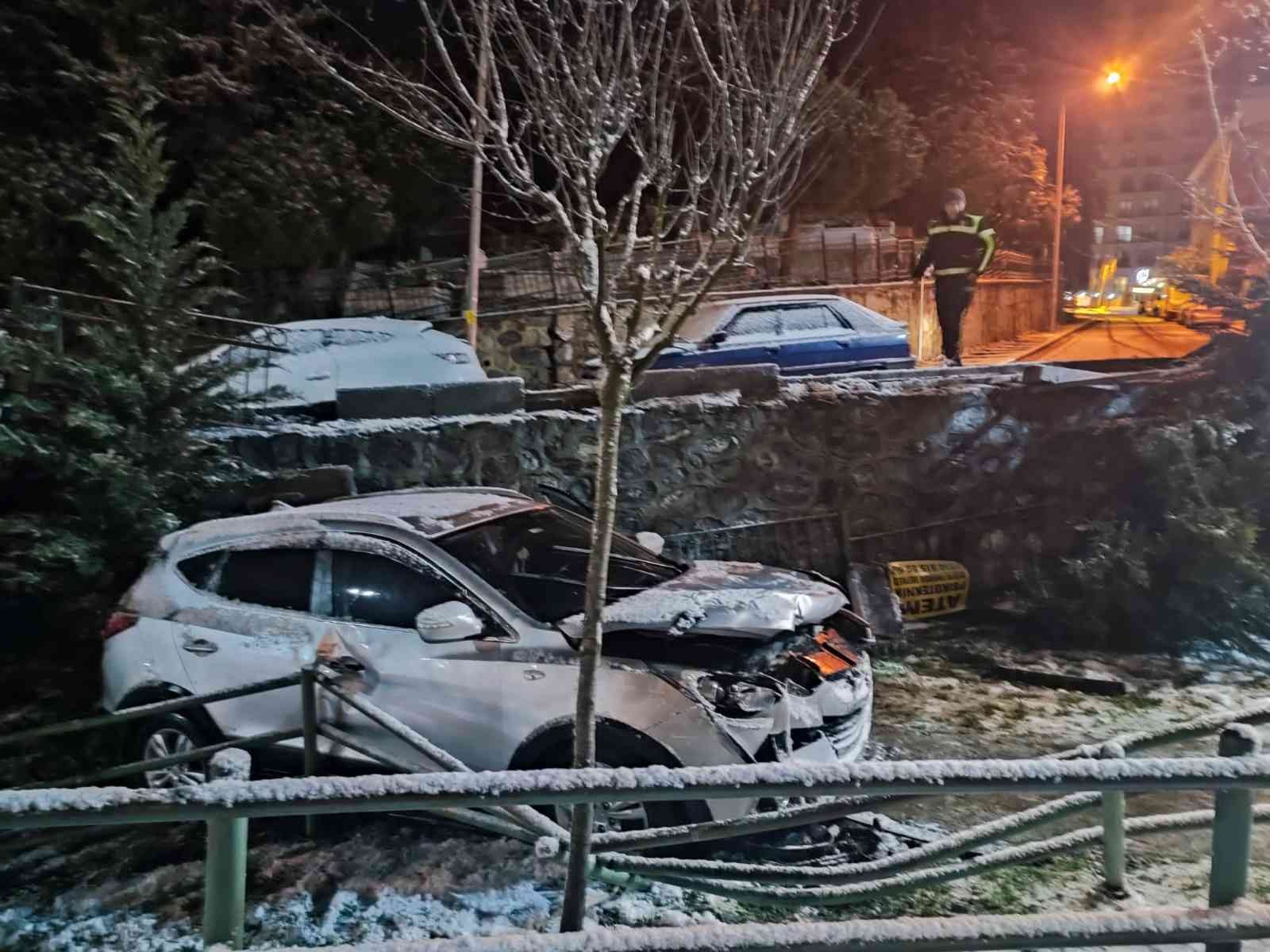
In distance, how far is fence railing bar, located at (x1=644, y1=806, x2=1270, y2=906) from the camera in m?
2.81

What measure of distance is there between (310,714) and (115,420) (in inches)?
114

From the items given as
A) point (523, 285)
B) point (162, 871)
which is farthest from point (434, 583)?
point (523, 285)

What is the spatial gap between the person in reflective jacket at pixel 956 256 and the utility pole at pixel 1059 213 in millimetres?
8500

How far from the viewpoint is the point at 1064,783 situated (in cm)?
187

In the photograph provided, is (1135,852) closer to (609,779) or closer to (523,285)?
(609,779)

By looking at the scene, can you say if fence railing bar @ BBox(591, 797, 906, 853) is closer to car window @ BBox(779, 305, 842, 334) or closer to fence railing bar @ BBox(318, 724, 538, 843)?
fence railing bar @ BBox(318, 724, 538, 843)

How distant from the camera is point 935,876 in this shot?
284cm

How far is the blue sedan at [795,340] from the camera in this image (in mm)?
9250

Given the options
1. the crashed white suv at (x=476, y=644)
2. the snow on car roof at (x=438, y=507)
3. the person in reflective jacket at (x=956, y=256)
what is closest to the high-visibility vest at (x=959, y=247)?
the person in reflective jacket at (x=956, y=256)

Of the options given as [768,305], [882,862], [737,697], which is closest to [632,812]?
[737,697]

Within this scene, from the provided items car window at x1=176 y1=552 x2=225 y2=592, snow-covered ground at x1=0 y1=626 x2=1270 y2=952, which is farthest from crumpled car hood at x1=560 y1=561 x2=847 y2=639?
car window at x1=176 y1=552 x2=225 y2=592

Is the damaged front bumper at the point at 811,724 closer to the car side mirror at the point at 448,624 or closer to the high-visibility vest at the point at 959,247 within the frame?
the car side mirror at the point at 448,624

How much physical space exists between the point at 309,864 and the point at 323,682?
2.77 ft

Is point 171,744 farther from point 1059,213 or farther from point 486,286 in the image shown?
point 1059,213
